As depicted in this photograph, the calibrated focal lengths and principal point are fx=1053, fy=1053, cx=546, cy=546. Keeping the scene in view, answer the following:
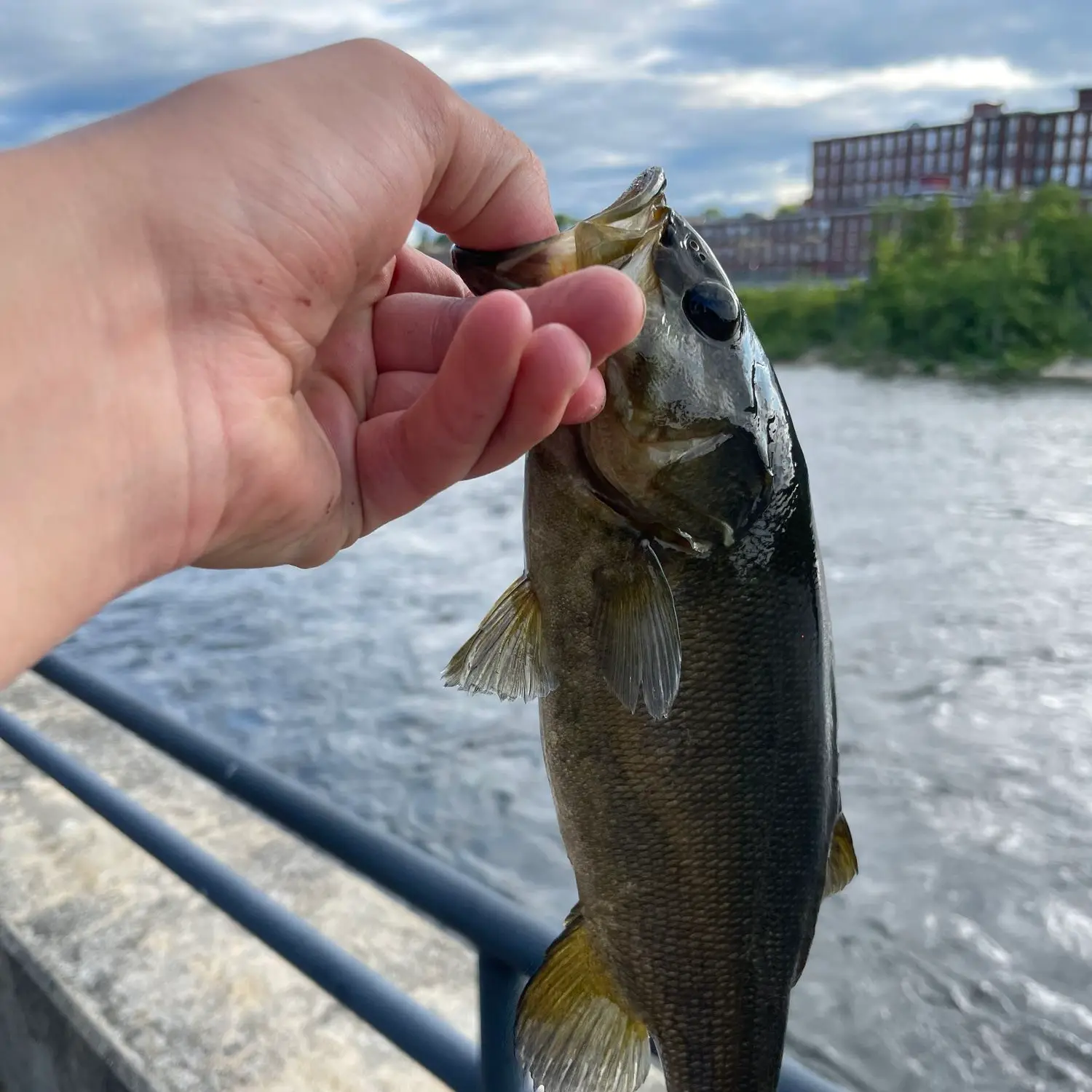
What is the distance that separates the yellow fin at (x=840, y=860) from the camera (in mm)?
1146

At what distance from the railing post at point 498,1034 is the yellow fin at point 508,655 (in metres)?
0.29

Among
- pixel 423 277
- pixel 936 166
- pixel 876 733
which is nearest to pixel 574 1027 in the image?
→ pixel 423 277

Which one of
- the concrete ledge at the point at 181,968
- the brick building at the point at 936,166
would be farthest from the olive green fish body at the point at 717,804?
the brick building at the point at 936,166

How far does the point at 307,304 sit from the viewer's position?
3.70 feet

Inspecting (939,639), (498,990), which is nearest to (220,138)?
(498,990)

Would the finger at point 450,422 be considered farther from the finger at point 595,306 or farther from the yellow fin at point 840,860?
the yellow fin at point 840,860

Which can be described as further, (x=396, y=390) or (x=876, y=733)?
(x=876, y=733)

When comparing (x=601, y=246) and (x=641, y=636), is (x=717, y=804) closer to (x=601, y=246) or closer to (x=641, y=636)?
(x=641, y=636)

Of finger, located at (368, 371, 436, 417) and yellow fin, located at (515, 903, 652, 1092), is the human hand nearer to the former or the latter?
finger, located at (368, 371, 436, 417)

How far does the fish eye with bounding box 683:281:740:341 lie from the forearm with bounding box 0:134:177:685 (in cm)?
54

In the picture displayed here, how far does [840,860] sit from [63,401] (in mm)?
903

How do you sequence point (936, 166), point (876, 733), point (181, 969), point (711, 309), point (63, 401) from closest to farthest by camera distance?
1. point (63, 401)
2. point (711, 309)
3. point (181, 969)
4. point (876, 733)
5. point (936, 166)

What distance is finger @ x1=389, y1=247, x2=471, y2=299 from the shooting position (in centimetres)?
142

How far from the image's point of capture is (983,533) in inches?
811
